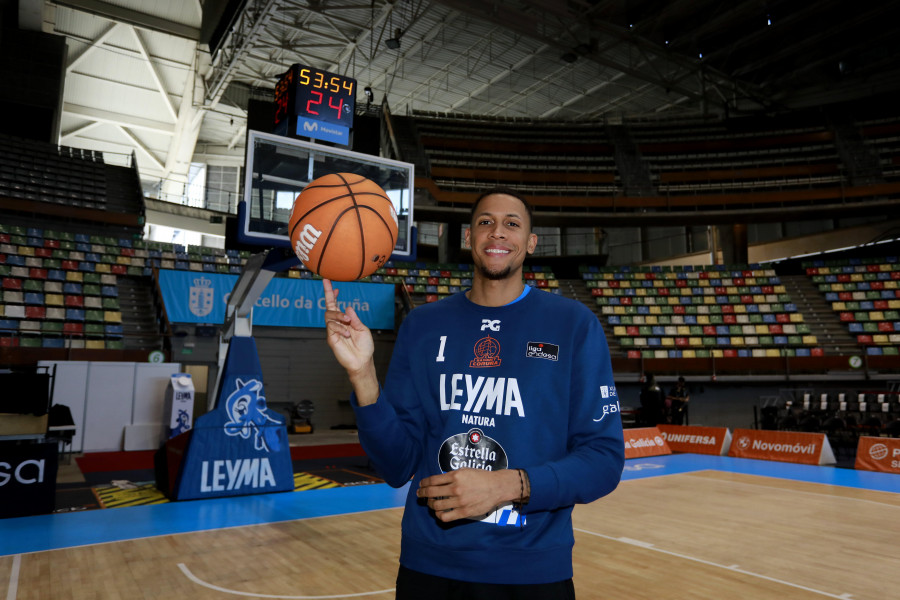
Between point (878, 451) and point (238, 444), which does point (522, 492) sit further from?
point (878, 451)

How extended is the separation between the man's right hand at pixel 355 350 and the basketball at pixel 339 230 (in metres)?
0.82

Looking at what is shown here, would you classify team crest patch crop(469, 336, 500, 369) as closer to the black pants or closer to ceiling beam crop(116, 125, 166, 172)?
the black pants

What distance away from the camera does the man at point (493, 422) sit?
4.88ft

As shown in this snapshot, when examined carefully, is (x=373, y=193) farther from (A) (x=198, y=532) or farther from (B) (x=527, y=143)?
(B) (x=527, y=143)

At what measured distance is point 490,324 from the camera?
173 cm

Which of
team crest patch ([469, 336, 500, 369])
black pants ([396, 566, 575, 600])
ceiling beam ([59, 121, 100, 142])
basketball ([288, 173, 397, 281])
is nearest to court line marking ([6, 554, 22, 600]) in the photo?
basketball ([288, 173, 397, 281])

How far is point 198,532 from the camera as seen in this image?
5.67m

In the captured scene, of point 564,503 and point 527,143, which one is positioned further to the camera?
point 527,143

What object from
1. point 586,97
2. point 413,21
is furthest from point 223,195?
point 586,97

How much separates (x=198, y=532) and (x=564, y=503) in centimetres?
531

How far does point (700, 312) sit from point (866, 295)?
5.32 meters

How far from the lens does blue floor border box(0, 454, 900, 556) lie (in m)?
5.52

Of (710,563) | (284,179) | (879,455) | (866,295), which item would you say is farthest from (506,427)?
(866,295)

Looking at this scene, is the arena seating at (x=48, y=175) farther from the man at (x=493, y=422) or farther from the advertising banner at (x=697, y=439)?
the man at (x=493, y=422)
